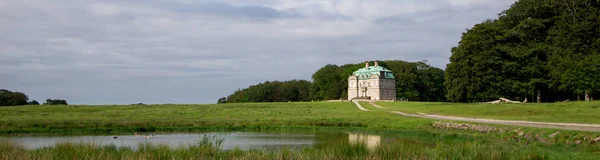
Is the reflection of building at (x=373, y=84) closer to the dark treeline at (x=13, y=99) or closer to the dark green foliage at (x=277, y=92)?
the dark green foliage at (x=277, y=92)

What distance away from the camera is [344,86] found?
11150cm

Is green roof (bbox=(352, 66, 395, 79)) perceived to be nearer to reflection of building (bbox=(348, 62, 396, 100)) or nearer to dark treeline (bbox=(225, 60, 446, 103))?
reflection of building (bbox=(348, 62, 396, 100))

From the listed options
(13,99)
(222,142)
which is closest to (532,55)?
(222,142)

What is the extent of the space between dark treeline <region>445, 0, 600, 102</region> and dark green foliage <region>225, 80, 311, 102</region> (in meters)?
68.0

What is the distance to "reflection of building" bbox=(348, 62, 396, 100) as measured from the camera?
341ft

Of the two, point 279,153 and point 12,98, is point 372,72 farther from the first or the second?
point 279,153

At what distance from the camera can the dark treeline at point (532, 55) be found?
52.2 m

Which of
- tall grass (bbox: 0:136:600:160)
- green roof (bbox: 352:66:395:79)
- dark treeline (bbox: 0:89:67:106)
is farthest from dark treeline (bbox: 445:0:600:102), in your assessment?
dark treeline (bbox: 0:89:67:106)

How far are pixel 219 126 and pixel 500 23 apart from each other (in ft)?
125

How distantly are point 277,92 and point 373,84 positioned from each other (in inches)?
1176

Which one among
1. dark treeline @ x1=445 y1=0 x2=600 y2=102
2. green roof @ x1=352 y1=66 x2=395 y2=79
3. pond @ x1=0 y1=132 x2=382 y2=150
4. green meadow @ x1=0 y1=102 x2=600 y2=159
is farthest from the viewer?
green roof @ x1=352 y1=66 x2=395 y2=79

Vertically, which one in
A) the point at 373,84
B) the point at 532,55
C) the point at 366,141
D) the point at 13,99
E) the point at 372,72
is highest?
the point at 372,72

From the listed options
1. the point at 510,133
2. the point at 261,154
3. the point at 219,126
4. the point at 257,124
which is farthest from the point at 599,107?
the point at 261,154

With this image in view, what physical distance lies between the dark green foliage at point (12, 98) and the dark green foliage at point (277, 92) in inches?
2165
